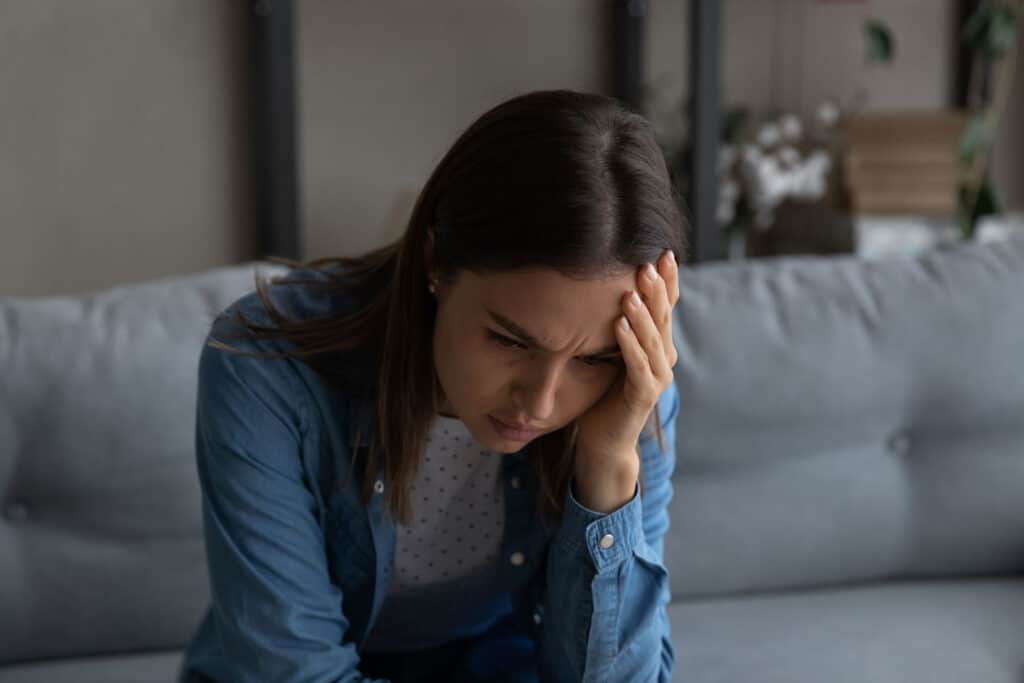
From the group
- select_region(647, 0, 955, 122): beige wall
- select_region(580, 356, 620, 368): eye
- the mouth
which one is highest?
select_region(647, 0, 955, 122): beige wall

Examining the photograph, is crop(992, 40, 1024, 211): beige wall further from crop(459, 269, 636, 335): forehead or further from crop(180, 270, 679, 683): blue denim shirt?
crop(459, 269, 636, 335): forehead

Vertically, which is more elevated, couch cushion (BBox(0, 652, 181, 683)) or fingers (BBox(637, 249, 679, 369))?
fingers (BBox(637, 249, 679, 369))

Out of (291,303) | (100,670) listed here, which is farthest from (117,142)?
(291,303)

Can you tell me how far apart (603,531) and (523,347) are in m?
0.25

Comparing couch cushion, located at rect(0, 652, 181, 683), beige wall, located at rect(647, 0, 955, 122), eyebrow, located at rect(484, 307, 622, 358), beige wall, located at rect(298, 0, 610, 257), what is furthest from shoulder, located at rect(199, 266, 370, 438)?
beige wall, located at rect(647, 0, 955, 122)

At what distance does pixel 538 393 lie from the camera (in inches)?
36.9

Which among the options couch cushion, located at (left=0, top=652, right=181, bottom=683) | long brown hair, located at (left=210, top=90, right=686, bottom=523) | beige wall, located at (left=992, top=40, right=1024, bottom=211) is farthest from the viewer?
beige wall, located at (left=992, top=40, right=1024, bottom=211)

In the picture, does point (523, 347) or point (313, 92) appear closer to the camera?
point (523, 347)

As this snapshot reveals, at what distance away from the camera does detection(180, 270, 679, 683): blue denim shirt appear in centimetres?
104

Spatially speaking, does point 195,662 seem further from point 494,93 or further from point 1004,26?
point 1004,26

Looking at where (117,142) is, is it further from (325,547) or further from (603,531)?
(603,531)

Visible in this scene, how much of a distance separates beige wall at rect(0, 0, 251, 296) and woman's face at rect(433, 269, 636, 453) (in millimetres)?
1504

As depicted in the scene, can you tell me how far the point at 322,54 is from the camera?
243 cm

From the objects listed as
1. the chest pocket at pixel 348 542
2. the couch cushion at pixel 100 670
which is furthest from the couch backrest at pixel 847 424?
the couch cushion at pixel 100 670
